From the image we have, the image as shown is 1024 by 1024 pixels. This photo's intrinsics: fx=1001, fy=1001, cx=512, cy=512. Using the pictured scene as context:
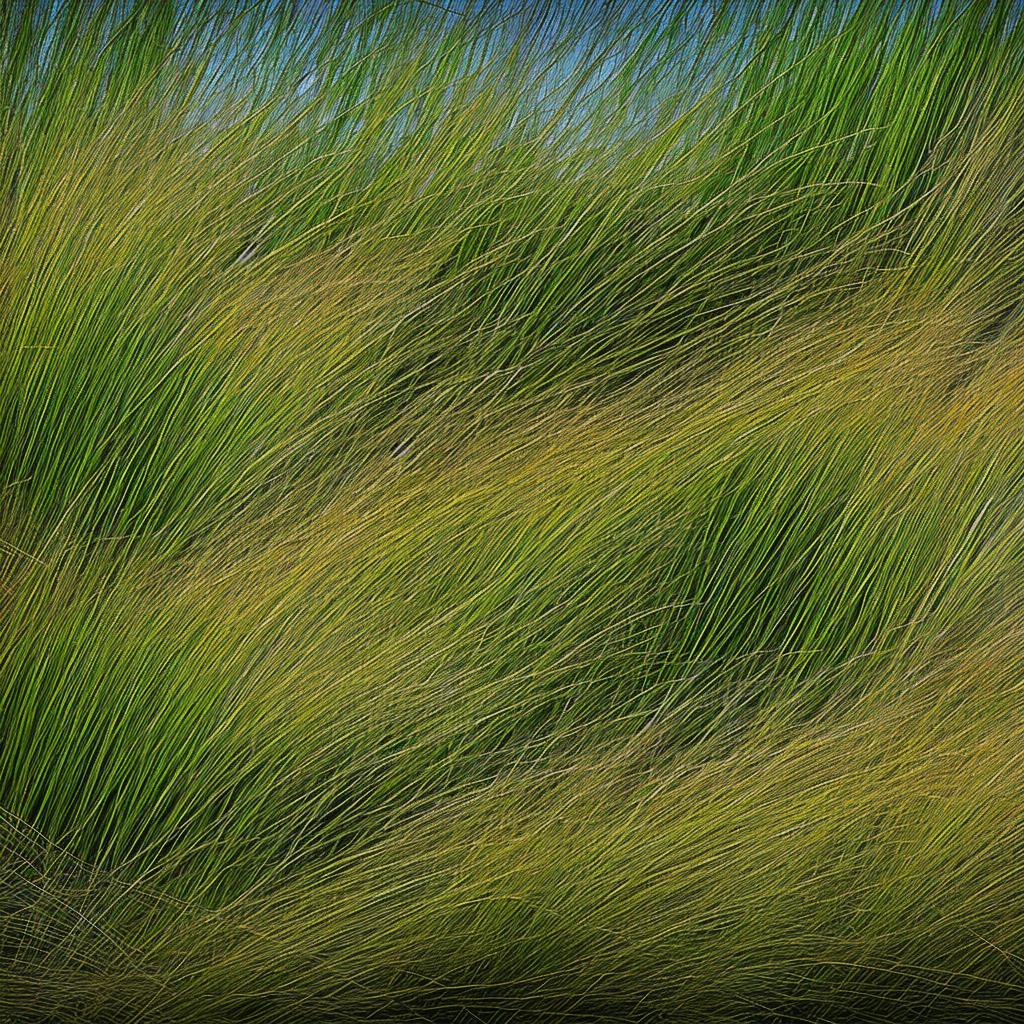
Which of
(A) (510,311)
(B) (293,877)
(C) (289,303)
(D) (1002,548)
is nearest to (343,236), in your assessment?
(C) (289,303)

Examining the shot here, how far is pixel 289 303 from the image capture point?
4.10 ft

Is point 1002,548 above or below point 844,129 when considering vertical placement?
below

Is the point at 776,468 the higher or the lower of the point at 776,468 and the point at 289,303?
the lower

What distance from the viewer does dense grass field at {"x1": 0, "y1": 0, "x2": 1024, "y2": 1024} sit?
117 cm

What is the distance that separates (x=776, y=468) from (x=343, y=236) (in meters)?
0.61

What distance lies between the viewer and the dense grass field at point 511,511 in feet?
3.83

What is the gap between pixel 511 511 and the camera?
3.97 feet

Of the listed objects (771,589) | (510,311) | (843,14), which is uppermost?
(843,14)

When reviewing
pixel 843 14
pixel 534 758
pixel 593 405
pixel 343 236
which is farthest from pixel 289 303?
pixel 843 14

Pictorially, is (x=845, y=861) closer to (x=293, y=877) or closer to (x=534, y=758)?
(x=534, y=758)

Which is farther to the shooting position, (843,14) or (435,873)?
(843,14)

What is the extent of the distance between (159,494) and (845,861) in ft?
3.04

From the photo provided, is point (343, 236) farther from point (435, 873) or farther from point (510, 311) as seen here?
point (435, 873)

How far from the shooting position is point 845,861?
3.83 ft
